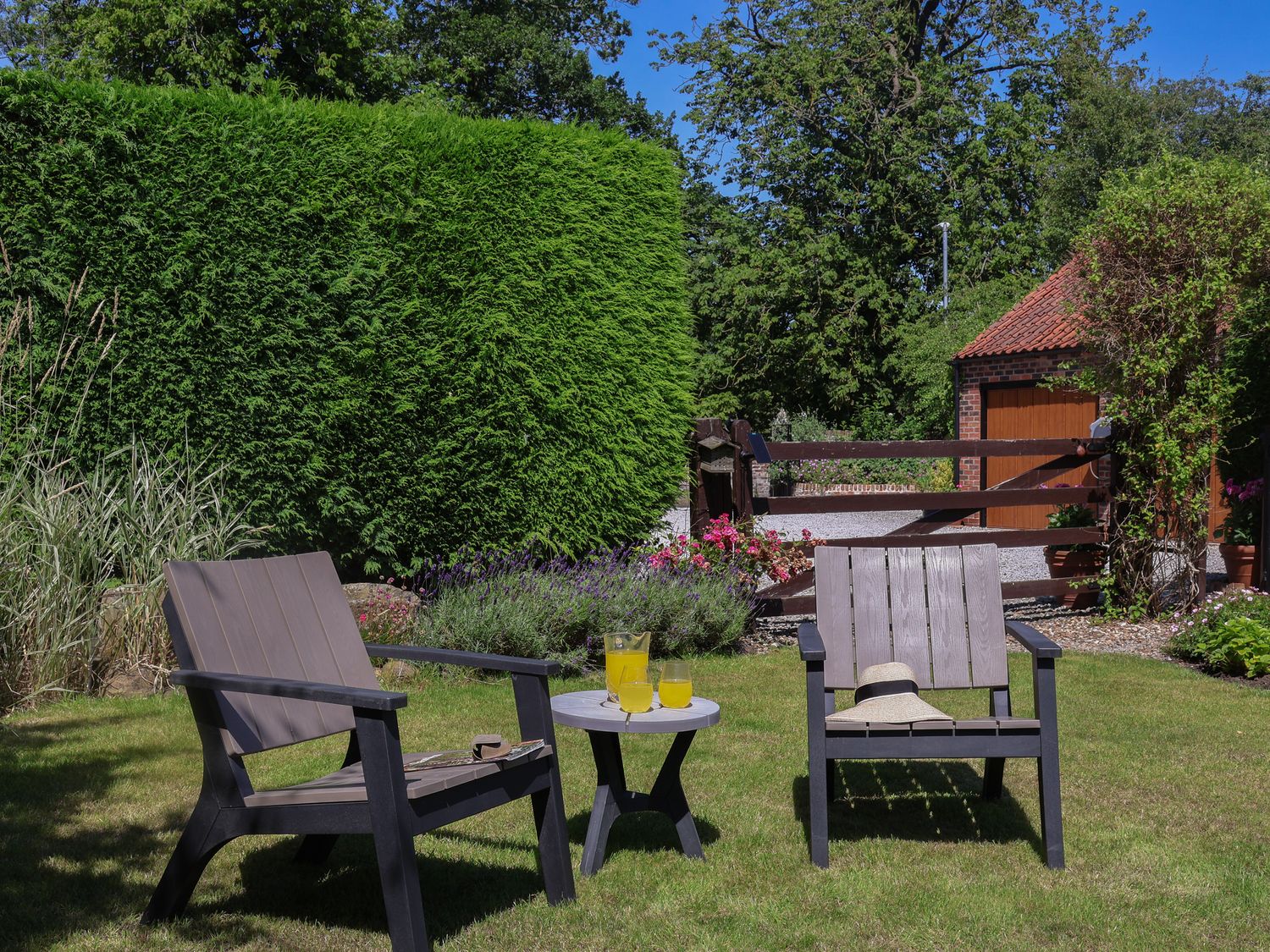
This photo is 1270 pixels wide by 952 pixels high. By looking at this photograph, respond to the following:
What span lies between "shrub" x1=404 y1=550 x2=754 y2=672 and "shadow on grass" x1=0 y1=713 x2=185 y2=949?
79.0 inches

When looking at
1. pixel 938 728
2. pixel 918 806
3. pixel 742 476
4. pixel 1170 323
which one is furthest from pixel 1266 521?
pixel 938 728

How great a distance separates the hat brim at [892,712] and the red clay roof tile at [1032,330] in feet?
45.9

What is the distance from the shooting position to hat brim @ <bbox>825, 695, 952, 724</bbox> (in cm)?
382

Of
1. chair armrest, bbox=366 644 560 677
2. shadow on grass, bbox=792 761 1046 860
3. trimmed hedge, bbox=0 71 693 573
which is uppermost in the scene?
trimmed hedge, bbox=0 71 693 573

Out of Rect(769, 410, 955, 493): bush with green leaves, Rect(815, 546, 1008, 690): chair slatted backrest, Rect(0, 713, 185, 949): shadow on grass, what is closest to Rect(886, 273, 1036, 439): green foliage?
Rect(769, 410, 955, 493): bush with green leaves

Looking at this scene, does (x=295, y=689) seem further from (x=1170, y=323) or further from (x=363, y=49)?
(x=363, y=49)

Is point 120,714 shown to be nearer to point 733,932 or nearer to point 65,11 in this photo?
point 733,932

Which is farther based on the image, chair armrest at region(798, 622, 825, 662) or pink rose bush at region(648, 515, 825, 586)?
pink rose bush at region(648, 515, 825, 586)

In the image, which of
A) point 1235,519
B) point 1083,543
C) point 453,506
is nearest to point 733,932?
point 453,506

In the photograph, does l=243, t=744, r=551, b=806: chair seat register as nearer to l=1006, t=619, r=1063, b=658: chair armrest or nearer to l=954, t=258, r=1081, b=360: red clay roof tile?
l=1006, t=619, r=1063, b=658: chair armrest

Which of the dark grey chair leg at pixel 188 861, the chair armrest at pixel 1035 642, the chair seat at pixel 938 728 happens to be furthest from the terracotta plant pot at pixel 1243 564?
the dark grey chair leg at pixel 188 861

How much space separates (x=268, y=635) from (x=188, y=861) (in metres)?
0.72

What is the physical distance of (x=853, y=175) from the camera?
25578 millimetres

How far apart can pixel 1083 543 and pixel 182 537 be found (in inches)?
278
